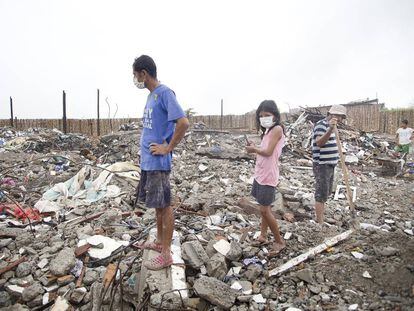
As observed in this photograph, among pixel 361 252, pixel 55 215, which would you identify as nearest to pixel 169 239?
pixel 361 252

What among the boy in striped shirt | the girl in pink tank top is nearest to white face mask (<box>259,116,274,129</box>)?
the girl in pink tank top

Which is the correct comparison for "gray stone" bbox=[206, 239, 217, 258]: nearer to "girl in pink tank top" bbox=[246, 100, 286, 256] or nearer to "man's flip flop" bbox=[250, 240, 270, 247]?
"man's flip flop" bbox=[250, 240, 270, 247]

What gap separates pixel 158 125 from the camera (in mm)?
2592

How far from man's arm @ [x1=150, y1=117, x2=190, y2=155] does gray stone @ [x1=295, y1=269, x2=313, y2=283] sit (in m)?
1.50

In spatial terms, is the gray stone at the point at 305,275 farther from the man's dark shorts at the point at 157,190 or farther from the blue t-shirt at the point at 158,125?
the blue t-shirt at the point at 158,125

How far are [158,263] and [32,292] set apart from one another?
127cm

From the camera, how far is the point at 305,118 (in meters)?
13.6

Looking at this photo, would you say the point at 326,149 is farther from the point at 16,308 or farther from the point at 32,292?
the point at 16,308

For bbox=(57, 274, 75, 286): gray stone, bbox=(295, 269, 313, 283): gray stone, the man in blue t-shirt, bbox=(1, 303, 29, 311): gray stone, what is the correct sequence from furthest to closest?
bbox=(57, 274, 75, 286): gray stone, bbox=(1, 303, 29, 311): gray stone, bbox=(295, 269, 313, 283): gray stone, the man in blue t-shirt

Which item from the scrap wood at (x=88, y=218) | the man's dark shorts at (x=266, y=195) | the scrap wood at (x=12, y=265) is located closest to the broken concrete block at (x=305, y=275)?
the man's dark shorts at (x=266, y=195)

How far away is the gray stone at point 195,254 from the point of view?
2844 millimetres

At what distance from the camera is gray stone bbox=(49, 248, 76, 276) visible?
3.08 meters

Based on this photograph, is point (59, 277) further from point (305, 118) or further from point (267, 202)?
point (305, 118)

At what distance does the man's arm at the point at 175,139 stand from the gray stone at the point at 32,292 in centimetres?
171
